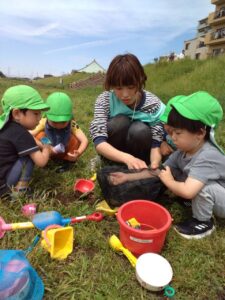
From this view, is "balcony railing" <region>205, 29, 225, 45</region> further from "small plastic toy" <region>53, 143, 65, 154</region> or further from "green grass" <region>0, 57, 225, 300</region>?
"green grass" <region>0, 57, 225, 300</region>

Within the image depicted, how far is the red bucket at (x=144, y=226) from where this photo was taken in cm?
159

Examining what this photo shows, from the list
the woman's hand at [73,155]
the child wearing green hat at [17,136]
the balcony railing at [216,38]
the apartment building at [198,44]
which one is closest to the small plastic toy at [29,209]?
the child wearing green hat at [17,136]

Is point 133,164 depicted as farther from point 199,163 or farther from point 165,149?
point 165,149

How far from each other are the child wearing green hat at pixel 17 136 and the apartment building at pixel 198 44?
124 ft

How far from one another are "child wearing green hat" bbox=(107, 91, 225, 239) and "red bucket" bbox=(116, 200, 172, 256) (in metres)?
0.20

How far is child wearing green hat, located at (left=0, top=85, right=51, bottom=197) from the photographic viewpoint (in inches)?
83.5

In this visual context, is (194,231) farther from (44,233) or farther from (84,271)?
(44,233)

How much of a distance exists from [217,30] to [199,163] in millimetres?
33013

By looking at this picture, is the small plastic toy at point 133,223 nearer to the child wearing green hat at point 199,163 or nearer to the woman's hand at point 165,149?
the child wearing green hat at point 199,163

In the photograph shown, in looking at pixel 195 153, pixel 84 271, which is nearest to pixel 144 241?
pixel 84 271

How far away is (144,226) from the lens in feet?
6.43

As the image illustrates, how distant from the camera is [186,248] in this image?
1824 millimetres

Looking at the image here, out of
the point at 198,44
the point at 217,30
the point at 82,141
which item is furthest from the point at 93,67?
the point at 82,141

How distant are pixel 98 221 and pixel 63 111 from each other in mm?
1125
